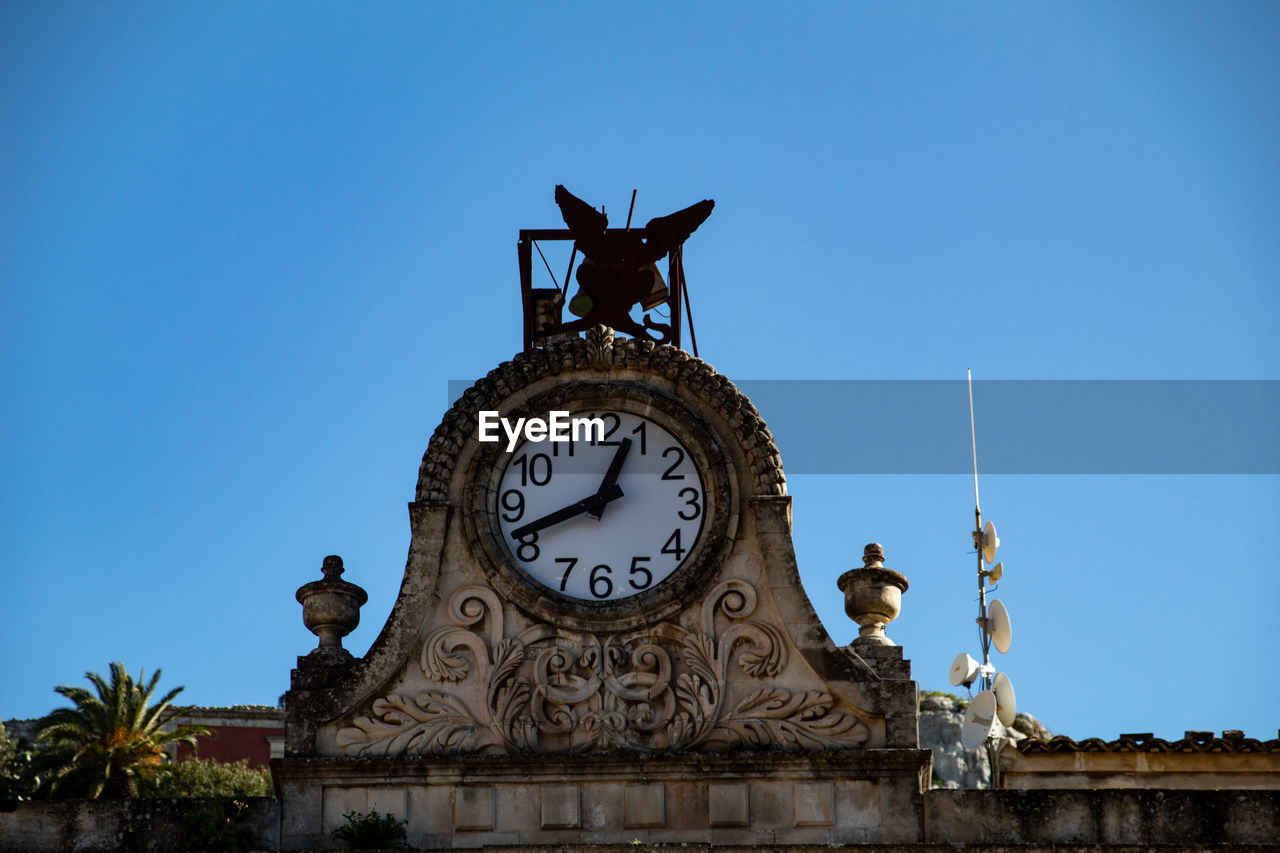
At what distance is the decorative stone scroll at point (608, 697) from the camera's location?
1991 cm

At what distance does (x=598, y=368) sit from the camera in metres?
21.5

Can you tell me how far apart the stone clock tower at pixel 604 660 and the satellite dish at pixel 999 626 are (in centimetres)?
1043

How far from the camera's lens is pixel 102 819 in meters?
19.8

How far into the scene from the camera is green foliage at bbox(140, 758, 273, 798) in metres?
51.3

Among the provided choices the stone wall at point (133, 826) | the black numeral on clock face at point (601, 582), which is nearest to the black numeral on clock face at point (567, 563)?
the black numeral on clock face at point (601, 582)

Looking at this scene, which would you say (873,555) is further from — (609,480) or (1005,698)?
(1005,698)

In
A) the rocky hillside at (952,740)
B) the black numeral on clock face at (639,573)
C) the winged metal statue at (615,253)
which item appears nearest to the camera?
the black numeral on clock face at (639,573)

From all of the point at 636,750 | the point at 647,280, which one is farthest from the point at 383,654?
the point at 647,280

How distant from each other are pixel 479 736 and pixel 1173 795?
6389mm

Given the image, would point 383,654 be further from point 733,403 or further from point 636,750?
point 733,403

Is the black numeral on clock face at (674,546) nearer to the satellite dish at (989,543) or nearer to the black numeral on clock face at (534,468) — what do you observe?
the black numeral on clock face at (534,468)

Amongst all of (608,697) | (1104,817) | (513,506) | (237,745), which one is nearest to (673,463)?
(513,506)

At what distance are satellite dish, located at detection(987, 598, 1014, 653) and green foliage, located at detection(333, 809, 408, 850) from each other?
13.0 m

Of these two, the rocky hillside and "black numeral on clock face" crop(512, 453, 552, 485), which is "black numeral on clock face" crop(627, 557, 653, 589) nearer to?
"black numeral on clock face" crop(512, 453, 552, 485)
